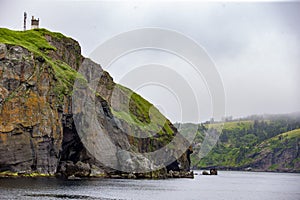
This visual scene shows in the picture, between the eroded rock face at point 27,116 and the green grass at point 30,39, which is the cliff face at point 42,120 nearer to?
the eroded rock face at point 27,116

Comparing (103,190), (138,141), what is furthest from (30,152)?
(138,141)

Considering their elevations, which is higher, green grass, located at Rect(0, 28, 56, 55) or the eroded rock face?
green grass, located at Rect(0, 28, 56, 55)

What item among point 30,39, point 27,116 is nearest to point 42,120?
point 27,116

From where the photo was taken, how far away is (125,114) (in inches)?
7613

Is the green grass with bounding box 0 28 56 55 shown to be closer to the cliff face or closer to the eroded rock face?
the cliff face

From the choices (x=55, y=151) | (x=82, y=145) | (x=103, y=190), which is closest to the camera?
(x=103, y=190)

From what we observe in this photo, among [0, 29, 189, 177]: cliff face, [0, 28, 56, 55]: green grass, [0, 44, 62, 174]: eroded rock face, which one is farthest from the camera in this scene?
[0, 28, 56, 55]: green grass

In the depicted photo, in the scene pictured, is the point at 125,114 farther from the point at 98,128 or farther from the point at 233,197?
the point at 233,197

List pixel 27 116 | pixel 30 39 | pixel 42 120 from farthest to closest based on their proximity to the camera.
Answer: pixel 30 39, pixel 42 120, pixel 27 116

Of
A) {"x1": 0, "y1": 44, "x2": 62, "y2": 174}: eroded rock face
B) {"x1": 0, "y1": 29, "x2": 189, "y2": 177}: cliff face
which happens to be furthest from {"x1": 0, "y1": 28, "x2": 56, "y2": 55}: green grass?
{"x1": 0, "y1": 44, "x2": 62, "y2": 174}: eroded rock face

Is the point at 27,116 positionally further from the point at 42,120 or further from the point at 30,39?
the point at 30,39

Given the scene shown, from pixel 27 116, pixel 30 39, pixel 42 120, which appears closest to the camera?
pixel 27 116

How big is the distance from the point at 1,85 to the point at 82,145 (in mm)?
34498

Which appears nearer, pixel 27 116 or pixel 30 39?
pixel 27 116
